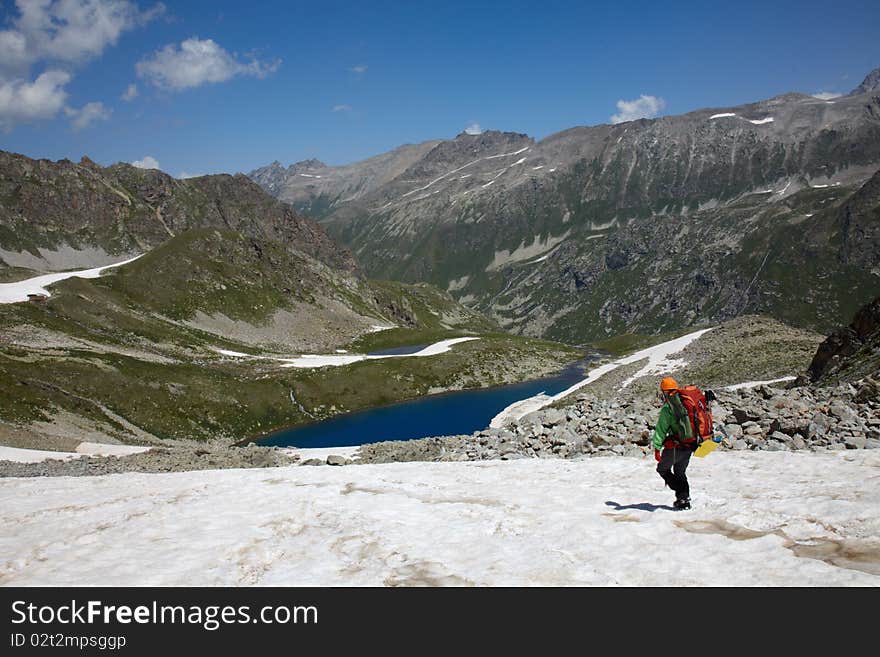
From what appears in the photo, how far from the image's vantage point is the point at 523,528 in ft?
48.0

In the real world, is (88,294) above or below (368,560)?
above

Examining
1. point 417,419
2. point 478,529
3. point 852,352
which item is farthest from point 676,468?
point 417,419

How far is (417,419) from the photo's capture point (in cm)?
9569

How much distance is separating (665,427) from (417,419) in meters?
82.5

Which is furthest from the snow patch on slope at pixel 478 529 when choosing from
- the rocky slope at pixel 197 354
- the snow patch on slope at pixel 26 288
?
the snow patch on slope at pixel 26 288

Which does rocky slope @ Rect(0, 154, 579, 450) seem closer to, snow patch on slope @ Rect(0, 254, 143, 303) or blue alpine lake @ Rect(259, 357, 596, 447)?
snow patch on slope @ Rect(0, 254, 143, 303)

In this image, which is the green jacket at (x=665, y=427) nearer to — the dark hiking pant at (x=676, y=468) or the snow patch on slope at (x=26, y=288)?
the dark hiking pant at (x=676, y=468)

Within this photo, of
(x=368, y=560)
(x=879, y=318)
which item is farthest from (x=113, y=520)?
(x=879, y=318)

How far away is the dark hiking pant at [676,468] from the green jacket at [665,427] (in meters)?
0.39

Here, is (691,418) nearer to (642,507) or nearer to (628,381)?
(642,507)

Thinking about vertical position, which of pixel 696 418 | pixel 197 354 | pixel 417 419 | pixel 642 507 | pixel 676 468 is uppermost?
pixel 197 354

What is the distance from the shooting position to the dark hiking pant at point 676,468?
48.1 ft

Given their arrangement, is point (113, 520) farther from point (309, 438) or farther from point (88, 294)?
point (88, 294)
